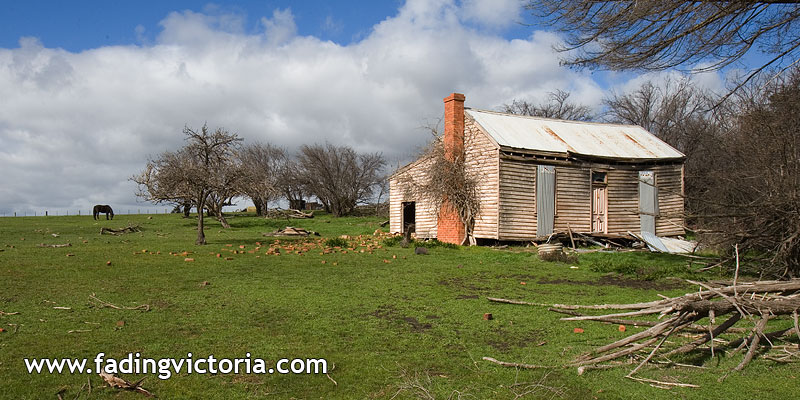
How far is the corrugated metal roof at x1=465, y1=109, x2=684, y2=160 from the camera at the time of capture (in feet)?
72.5


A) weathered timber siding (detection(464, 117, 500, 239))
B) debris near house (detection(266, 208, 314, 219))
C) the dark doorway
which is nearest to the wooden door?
weathered timber siding (detection(464, 117, 500, 239))

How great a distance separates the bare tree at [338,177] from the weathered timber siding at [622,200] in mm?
25908

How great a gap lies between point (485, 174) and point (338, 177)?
2654 centimetres

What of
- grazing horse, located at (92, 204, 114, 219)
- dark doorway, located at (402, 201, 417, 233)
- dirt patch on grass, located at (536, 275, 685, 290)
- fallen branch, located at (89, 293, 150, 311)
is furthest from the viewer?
grazing horse, located at (92, 204, 114, 219)

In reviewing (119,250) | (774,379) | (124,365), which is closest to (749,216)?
(774,379)

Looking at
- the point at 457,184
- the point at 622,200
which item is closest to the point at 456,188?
the point at 457,184

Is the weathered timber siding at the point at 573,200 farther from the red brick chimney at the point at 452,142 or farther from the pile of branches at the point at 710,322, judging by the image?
the pile of branches at the point at 710,322

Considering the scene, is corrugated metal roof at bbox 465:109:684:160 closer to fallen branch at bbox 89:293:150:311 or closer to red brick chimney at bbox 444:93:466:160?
red brick chimney at bbox 444:93:466:160

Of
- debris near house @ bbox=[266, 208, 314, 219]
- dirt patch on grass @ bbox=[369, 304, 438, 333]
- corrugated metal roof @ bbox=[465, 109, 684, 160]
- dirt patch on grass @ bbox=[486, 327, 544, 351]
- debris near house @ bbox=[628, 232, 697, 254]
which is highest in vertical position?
corrugated metal roof @ bbox=[465, 109, 684, 160]

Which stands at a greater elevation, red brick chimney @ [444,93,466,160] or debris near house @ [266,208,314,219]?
red brick chimney @ [444,93,466,160]

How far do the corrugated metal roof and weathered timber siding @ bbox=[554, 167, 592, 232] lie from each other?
93 cm

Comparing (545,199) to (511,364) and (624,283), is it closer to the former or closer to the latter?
(624,283)

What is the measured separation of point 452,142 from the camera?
882 inches

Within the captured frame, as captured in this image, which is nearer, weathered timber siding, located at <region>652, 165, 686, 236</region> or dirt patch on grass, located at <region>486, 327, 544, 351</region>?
dirt patch on grass, located at <region>486, 327, 544, 351</region>
